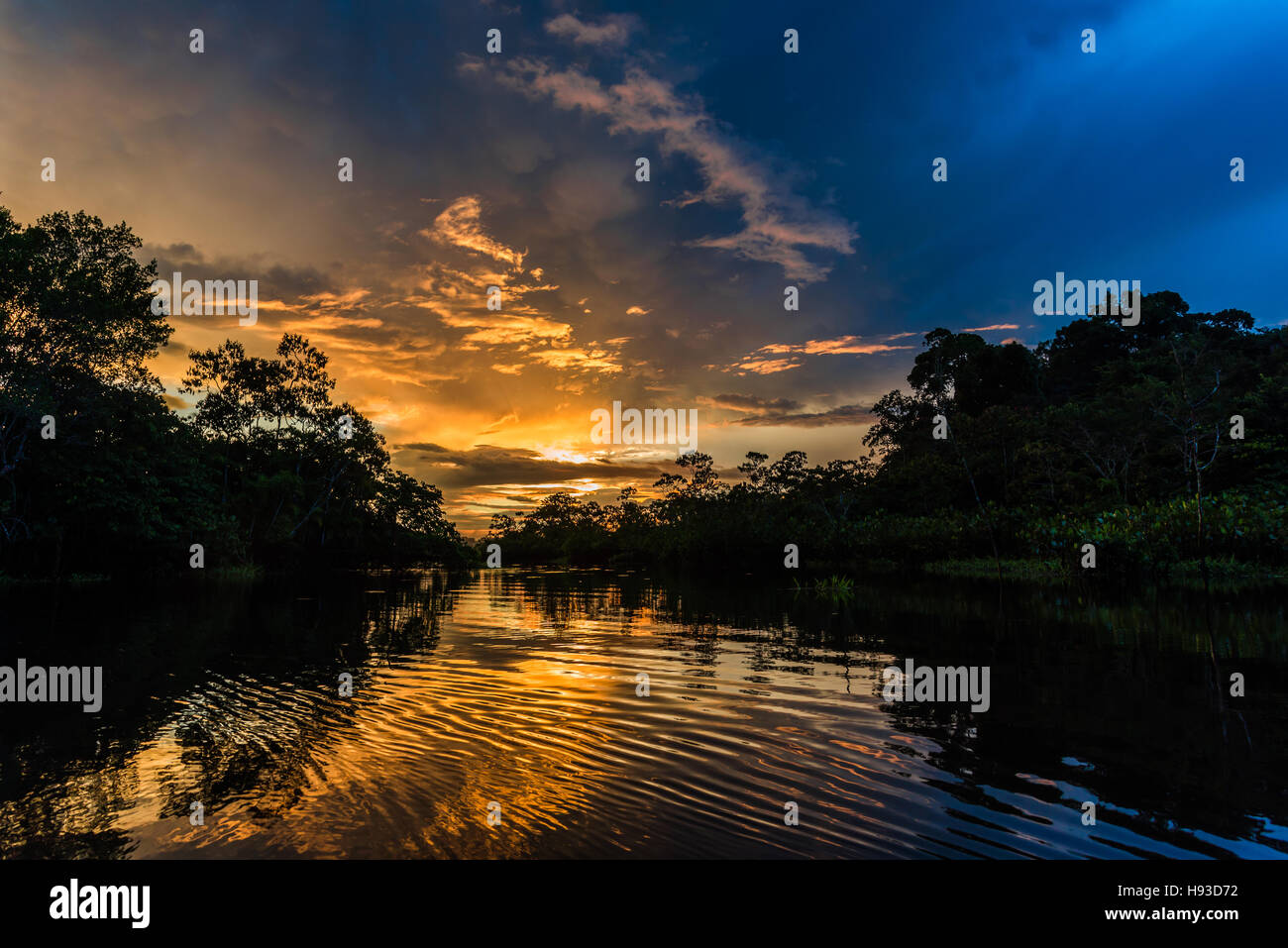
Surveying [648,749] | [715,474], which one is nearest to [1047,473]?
[715,474]

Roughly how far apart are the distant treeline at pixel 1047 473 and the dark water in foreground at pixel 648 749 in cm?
1351

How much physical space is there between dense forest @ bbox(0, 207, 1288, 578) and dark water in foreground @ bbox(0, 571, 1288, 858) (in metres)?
5.58

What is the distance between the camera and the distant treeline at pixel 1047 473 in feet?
100

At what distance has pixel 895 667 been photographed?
37.5ft

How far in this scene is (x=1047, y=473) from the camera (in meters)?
41.9

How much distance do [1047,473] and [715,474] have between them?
28569 mm
